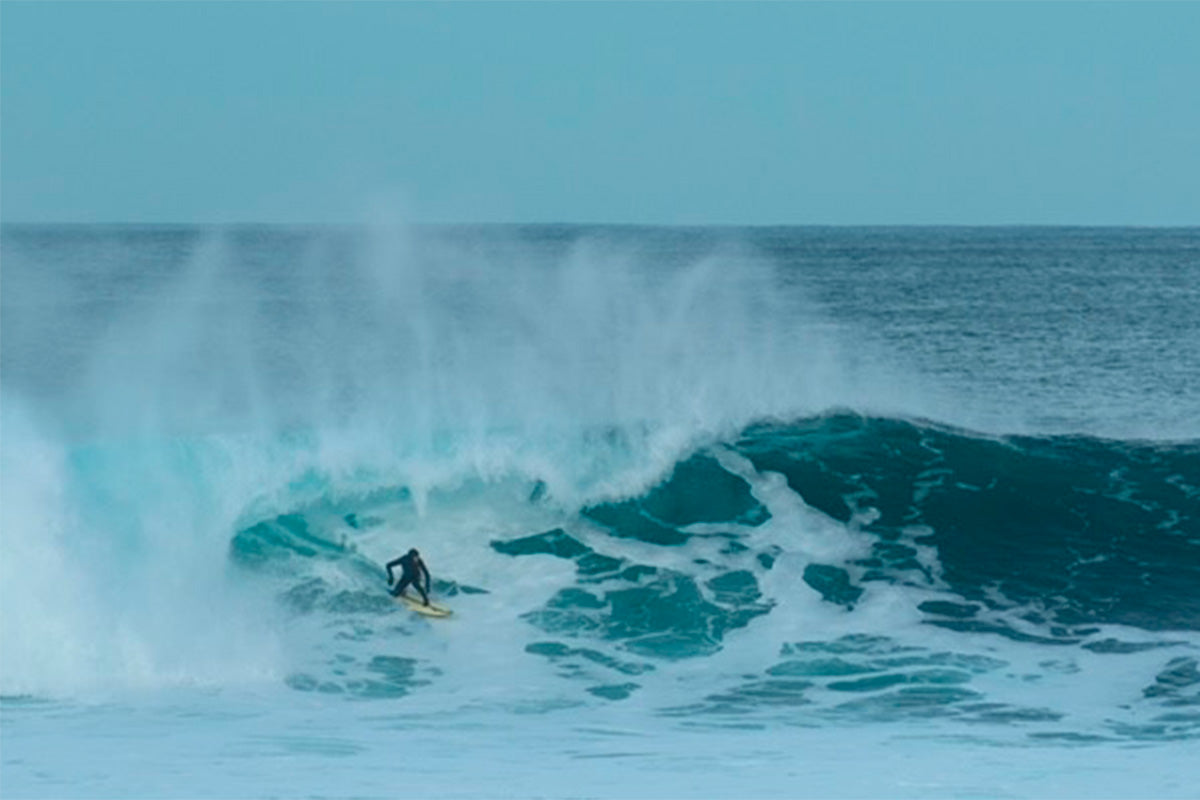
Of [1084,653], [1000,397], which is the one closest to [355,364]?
[1000,397]

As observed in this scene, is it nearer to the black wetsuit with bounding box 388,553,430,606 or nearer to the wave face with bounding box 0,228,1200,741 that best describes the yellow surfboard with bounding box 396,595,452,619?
the black wetsuit with bounding box 388,553,430,606

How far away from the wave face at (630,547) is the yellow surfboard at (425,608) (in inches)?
7.7

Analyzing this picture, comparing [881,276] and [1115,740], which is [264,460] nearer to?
[1115,740]

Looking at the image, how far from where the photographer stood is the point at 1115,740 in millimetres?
13281

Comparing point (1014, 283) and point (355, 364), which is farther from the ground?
point (1014, 283)

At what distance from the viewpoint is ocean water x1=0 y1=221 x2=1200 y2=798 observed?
42.1 feet

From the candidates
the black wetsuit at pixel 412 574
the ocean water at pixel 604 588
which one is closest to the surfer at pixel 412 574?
the black wetsuit at pixel 412 574

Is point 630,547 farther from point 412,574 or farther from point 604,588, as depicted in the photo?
point 412,574

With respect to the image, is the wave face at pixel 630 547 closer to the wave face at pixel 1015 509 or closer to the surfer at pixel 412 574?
the wave face at pixel 1015 509

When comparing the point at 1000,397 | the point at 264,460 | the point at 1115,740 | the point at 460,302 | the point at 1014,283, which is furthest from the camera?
the point at 1014,283

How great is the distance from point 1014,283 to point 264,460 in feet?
178

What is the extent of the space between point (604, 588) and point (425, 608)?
183cm

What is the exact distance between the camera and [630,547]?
19.0m

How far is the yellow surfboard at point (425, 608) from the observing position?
16875 millimetres
